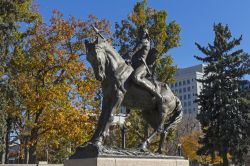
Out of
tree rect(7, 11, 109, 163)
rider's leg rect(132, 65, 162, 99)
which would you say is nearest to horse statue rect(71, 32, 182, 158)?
rider's leg rect(132, 65, 162, 99)

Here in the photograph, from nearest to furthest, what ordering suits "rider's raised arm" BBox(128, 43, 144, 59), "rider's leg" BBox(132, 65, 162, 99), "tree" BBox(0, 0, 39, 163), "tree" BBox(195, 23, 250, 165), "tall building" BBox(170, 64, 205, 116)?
"rider's leg" BBox(132, 65, 162, 99) < "rider's raised arm" BBox(128, 43, 144, 59) < "tree" BBox(0, 0, 39, 163) < "tree" BBox(195, 23, 250, 165) < "tall building" BBox(170, 64, 205, 116)

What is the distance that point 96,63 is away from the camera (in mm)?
9797

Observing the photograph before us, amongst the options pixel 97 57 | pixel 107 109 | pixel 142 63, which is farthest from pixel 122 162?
pixel 142 63

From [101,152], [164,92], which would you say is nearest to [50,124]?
[164,92]

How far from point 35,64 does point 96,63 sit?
56.3 feet

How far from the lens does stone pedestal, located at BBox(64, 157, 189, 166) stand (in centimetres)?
902

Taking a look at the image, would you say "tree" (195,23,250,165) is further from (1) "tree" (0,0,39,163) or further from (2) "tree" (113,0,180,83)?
(1) "tree" (0,0,39,163)

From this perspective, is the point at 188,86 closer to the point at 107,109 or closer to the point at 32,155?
the point at 32,155

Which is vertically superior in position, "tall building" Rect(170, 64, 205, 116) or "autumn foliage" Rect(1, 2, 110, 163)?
"tall building" Rect(170, 64, 205, 116)

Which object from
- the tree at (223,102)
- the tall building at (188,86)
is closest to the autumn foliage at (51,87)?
the tree at (223,102)

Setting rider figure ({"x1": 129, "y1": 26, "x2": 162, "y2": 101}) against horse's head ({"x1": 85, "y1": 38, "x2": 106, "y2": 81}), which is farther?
rider figure ({"x1": 129, "y1": 26, "x2": 162, "y2": 101})

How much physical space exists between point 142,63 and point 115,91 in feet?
5.33

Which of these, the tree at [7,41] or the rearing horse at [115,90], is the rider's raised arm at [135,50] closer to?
the rearing horse at [115,90]

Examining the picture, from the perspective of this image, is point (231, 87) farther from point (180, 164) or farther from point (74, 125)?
point (180, 164)
